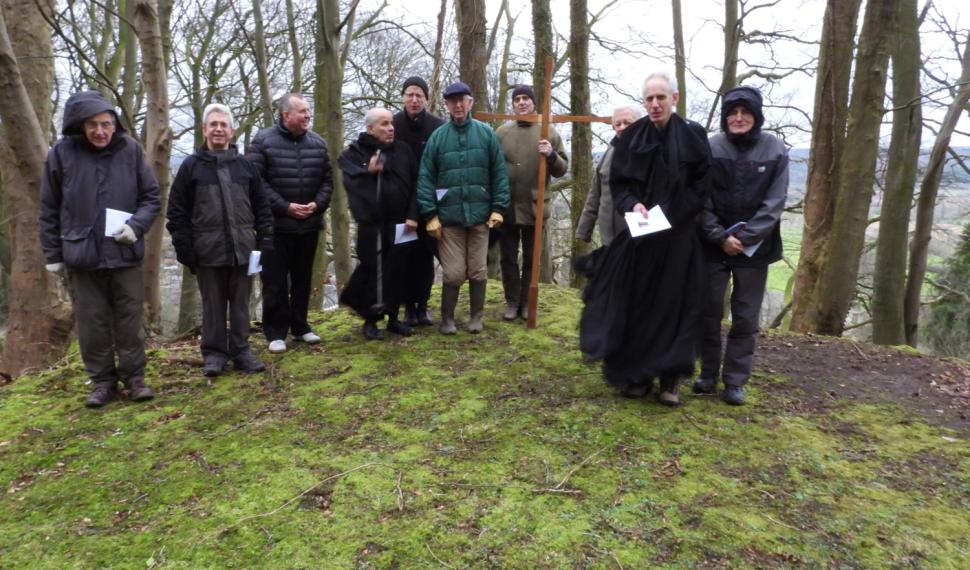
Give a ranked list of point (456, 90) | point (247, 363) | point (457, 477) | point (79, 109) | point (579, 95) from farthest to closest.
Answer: point (579, 95) → point (456, 90) → point (247, 363) → point (79, 109) → point (457, 477)

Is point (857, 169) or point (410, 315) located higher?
point (857, 169)

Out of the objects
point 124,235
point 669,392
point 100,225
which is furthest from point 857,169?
point 100,225

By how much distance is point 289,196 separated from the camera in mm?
5043

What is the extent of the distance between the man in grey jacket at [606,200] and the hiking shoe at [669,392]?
1014 millimetres

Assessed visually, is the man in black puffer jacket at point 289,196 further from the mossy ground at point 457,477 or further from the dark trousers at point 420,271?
the dark trousers at point 420,271

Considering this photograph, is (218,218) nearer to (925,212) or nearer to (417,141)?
(417,141)

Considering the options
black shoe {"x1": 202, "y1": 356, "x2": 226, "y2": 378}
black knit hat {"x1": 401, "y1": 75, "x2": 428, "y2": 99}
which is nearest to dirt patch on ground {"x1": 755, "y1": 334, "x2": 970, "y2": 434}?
black knit hat {"x1": 401, "y1": 75, "x2": 428, "y2": 99}

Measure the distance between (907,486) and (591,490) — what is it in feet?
5.55

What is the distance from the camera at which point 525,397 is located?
4.46 metres

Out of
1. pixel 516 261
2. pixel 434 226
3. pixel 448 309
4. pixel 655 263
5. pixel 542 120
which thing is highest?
pixel 542 120

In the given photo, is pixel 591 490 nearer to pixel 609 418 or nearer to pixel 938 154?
pixel 609 418

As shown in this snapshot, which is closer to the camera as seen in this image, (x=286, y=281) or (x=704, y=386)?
(x=704, y=386)

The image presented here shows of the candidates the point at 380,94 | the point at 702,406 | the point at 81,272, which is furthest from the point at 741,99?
the point at 380,94

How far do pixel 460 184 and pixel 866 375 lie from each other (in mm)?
3686
